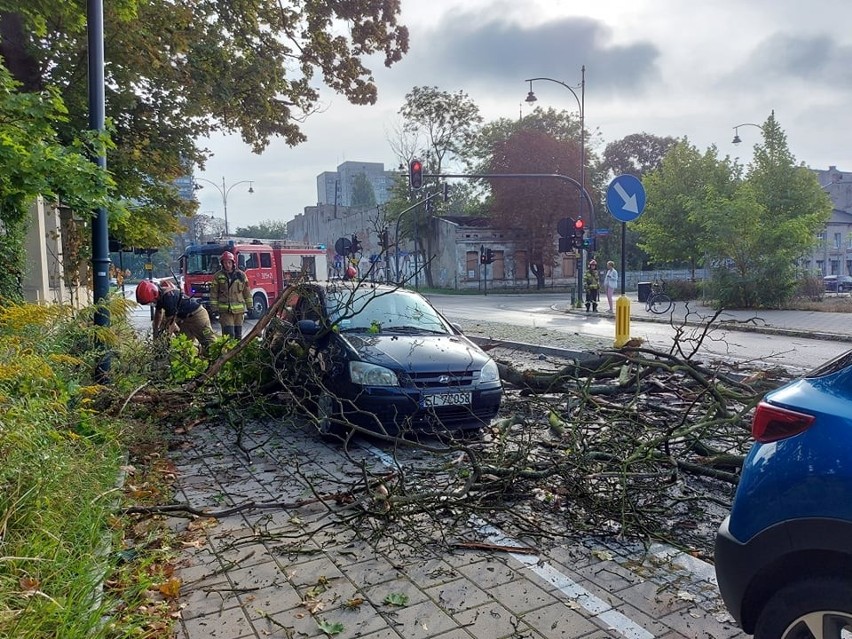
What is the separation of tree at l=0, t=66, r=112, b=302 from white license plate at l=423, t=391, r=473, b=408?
4.28m

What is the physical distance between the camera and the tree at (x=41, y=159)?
20.8 ft

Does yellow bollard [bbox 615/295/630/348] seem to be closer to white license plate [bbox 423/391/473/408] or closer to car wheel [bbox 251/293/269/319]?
white license plate [bbox 423/391/473/408]

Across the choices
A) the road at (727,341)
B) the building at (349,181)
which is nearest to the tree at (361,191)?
the building at (349,181)

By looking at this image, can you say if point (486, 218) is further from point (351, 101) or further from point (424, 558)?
point (424, 558)

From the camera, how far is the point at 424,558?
12.5ft

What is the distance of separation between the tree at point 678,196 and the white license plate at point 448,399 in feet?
106

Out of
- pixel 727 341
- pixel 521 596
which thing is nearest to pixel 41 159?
pixel 521 596

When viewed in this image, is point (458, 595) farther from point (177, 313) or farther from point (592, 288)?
point (592, 288)

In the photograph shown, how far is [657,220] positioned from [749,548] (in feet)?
125

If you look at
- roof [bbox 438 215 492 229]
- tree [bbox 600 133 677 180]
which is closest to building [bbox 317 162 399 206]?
tree [bbox 600 133 677 180]

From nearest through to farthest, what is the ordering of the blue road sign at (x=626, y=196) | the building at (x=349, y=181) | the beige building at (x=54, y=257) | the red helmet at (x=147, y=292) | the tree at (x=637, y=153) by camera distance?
the red helmet at (x=147, y=292)
the blue road sign at (x=626, y=196)
the beige building at (x=54, y=257)
the tree at (x=637, y=153)
the building at (x=349, y=181)

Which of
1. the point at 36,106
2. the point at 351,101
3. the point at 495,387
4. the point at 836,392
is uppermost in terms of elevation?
the point at 351,101

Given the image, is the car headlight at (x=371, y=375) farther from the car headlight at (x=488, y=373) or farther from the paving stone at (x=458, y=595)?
the paving stone at (x=458, y=595)

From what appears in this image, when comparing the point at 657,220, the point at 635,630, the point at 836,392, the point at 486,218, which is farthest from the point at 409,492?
the point at 486,218
